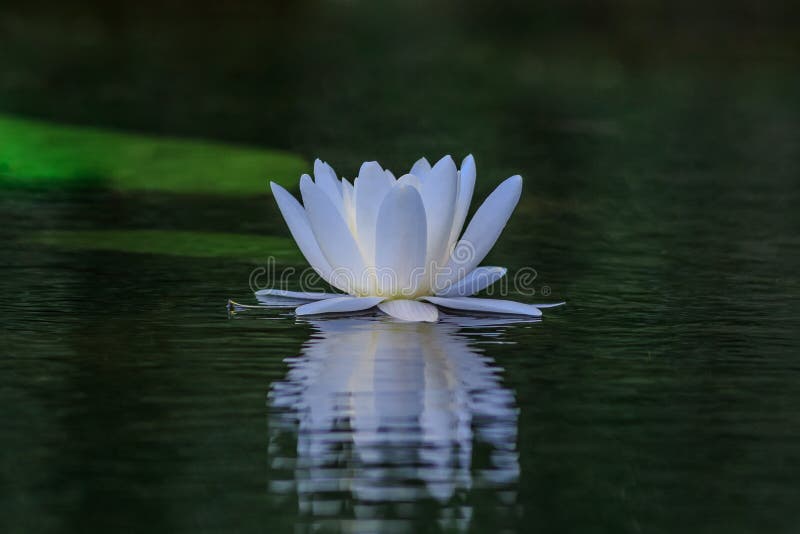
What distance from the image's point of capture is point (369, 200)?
16.8 feet

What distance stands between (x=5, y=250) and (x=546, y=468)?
3717 mm

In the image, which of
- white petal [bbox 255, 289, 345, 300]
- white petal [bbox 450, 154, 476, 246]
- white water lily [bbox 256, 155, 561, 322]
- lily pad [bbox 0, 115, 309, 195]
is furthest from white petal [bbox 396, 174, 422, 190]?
lily pad [bbox 0, 115, 309, 195]

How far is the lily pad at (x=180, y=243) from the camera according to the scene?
660 cm

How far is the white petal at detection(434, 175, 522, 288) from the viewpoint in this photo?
5.31 meters

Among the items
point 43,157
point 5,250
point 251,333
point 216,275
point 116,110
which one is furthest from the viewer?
point 116,110

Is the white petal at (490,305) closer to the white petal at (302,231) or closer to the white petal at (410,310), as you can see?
the white petal at (410,310)

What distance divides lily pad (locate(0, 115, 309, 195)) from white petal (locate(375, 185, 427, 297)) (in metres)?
3.31

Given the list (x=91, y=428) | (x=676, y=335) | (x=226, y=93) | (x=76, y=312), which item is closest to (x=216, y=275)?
(x=76, y=312)

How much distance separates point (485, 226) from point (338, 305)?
0.59 meters

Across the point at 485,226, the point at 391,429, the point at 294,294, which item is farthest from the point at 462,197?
the point at 391,429

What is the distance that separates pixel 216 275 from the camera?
6090mm

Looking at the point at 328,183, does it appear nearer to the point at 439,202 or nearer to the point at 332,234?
the point at 332,234

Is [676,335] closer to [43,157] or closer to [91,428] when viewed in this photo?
[91,428]

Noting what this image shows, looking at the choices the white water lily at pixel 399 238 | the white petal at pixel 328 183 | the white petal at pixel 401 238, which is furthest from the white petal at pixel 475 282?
the white petal at pixel 328 183
